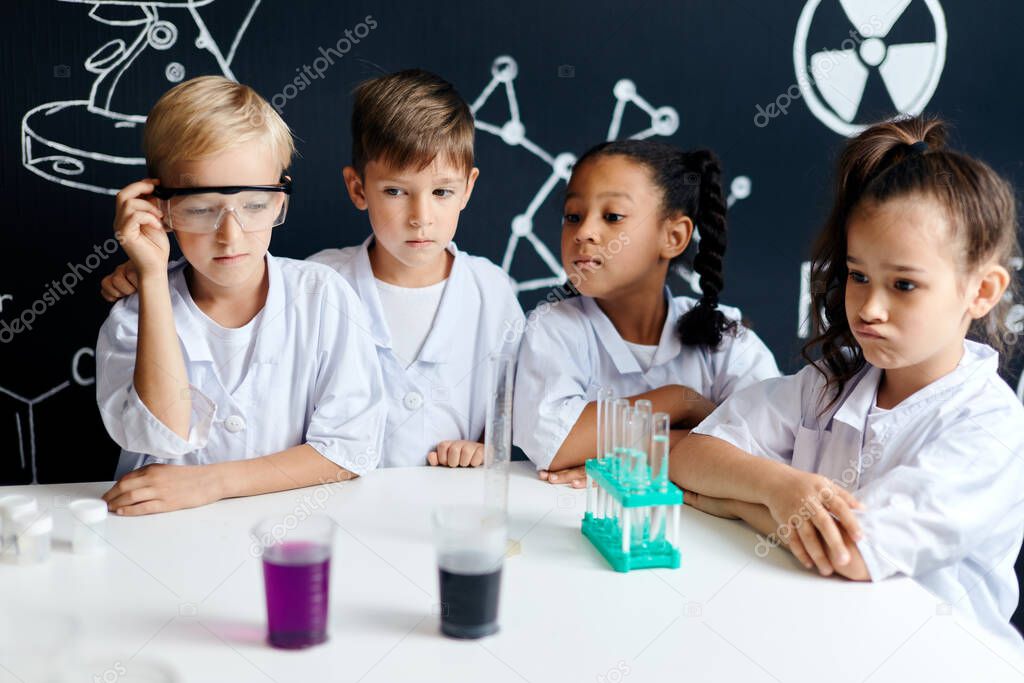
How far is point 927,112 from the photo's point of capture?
235cm

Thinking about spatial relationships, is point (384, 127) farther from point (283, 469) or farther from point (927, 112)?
point (927, 112)

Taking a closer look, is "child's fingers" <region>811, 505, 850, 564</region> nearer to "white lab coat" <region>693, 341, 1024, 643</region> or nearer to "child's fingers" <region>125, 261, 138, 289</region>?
"white lab coat" <region>693, 341, 1024, 643</region>

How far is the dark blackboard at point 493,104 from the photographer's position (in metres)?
1.93

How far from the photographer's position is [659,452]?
45.6 inches

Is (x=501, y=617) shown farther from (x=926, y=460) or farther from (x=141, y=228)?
(x=141, y=228)

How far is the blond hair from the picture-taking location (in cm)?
143

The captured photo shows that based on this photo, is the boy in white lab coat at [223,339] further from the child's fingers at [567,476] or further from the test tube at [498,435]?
the test tube at [498,435]

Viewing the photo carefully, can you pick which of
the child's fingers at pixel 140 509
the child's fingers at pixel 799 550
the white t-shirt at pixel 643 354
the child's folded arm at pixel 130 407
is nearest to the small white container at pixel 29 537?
the child's fingers at pixel 140 509

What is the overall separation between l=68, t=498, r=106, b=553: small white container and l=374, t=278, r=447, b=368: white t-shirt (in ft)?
2.25

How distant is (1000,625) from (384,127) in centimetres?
129

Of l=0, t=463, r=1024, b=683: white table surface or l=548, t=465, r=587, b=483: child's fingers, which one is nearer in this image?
l=0, t=463, r=1024, b=683: white table surface

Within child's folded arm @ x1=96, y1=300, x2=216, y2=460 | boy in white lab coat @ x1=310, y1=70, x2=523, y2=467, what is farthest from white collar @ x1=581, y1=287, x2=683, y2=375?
child's folded arm @ x1=96, y1=300, x2=216, y2=460

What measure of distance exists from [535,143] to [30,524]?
1.41m

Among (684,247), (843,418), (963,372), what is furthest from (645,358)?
(963,372)
